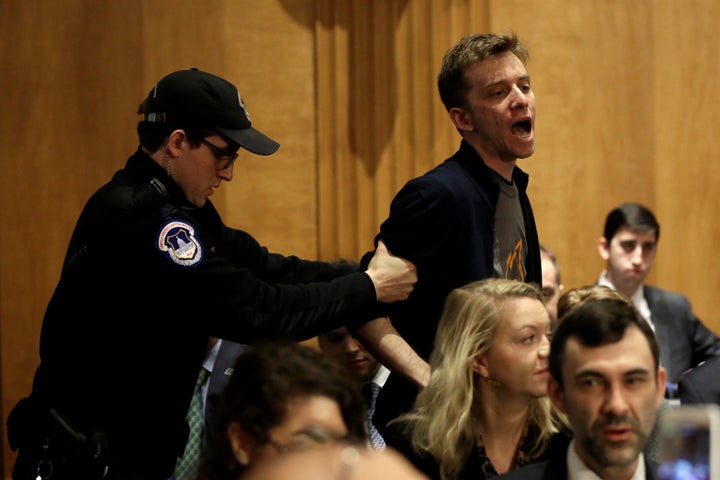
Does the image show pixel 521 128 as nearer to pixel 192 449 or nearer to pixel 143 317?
pixel 143 317

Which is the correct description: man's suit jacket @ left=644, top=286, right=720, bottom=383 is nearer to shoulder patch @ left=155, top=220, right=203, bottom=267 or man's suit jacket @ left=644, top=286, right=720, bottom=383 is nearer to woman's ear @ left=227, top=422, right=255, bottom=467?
shoulder patch @ left=155, top=220, right=203, bottom=267

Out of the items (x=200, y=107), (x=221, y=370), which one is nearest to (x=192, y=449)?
(x=221, y=370)

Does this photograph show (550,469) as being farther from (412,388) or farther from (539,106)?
(539,106)

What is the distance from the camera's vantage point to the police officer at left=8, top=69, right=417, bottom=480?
2.54 metres

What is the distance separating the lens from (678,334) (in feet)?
15.8

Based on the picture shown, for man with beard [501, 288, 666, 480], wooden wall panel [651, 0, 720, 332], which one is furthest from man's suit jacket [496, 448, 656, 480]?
wooden wall panel [651, 0, 720, 332]

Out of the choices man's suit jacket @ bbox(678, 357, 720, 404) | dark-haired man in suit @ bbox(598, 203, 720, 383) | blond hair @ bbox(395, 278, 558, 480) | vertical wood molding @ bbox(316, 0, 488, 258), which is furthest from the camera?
dark-haired man in suit @ bbox(598, 203, 720, 383)

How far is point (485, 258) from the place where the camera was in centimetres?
283

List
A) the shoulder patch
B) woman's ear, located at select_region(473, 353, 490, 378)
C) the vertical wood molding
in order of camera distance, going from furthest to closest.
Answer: the vertical wood molding
woman's ear, located at select_region(473, 353, 490, 378)
the shoulder patch

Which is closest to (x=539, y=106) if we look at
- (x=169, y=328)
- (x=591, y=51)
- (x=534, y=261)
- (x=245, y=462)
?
(x=591, y=51)

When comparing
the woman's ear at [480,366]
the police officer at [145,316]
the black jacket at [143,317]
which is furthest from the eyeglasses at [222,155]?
the woman's ear at [480,366]

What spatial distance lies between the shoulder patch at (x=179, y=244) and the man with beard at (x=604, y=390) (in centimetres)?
80

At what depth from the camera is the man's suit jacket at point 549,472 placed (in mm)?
2072

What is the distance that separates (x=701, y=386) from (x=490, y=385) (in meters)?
0.58
